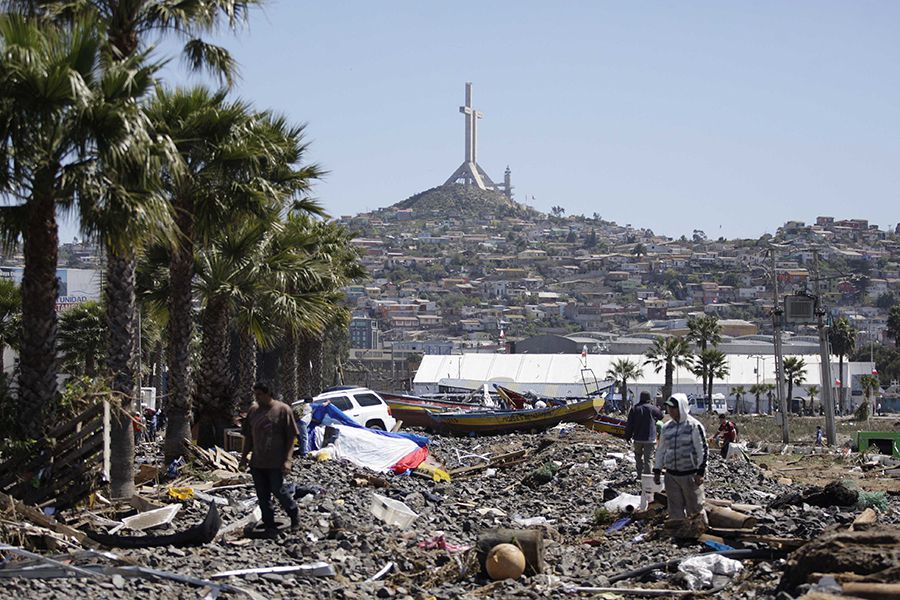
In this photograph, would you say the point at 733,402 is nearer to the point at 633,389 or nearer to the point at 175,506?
the point at 633,389

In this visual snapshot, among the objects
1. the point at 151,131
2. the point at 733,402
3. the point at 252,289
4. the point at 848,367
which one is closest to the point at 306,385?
the point at 252,289

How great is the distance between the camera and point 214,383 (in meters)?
22.4

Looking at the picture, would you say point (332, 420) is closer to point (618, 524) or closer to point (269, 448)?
point (618, 524)

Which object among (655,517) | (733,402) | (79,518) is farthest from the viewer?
(733,402)

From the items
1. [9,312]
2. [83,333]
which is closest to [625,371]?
[83,333]

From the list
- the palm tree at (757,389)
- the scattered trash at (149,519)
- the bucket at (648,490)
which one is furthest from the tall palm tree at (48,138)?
the palm tree at (757,389)

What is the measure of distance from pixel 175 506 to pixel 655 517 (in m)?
5.32

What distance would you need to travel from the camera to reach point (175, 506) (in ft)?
42.1

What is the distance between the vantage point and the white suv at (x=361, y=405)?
1017 inches

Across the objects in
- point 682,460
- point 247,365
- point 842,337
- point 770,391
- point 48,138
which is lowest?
point 770,391

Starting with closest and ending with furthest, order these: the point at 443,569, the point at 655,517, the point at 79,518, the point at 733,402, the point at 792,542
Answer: the point at 792,542 < the point at 443,569 < the point at 79,518 < the point at 655,517 < the point at 733,402

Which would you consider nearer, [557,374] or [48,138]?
[48,138]

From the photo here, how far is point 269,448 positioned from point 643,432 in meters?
7.44

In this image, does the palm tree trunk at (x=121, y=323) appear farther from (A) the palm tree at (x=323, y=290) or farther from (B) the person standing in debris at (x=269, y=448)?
(A) the palm tree at (x=323, y=290)
